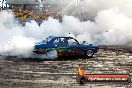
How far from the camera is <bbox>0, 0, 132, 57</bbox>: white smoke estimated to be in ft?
104

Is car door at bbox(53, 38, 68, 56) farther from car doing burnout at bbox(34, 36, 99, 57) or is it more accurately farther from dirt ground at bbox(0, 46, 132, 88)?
dirt ground at bbox(0, 46, 132, 88)

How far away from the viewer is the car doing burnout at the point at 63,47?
19781mm

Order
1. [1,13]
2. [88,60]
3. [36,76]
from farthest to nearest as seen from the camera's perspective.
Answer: [1,13], [88,60], [36,76]

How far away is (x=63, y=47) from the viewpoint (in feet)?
66.4

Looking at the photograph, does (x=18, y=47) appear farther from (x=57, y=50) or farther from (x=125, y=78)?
(x=125, y=78)

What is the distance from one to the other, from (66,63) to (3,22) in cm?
1793

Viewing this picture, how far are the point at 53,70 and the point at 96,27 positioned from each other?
62.2 ft

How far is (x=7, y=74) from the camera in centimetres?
1518

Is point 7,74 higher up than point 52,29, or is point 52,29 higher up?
point 52,29

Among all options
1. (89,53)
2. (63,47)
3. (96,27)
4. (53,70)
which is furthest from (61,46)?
(96,27)

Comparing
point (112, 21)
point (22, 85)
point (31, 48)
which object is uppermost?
point (112, 21)

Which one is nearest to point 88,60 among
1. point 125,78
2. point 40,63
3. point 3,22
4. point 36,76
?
point 40,63

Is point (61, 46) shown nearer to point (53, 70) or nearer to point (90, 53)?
point (90, 53)

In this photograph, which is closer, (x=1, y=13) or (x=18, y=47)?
(x=18, y=47)
